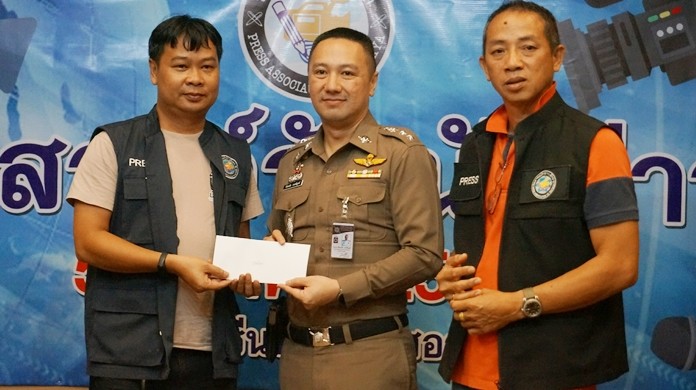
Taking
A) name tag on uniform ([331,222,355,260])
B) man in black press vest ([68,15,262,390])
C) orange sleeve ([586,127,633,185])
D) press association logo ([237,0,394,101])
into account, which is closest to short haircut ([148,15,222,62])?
man in black press vest ([68,15,262,390])

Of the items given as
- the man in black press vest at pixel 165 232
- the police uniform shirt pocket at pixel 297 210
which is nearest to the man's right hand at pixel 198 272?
the man in black press vest at pixel 165 232

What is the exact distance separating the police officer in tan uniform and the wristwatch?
0.40 meters

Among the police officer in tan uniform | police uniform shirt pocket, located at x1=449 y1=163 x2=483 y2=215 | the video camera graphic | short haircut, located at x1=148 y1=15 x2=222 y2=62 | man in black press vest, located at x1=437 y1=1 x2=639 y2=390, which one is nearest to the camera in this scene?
man in black press vest, located at x1=437 y1=1 x2=639 y2=390

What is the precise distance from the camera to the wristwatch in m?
2.08

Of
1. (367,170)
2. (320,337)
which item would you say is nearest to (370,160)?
(367,170)

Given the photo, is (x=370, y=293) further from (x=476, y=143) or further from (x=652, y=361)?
(x=652, y=361)

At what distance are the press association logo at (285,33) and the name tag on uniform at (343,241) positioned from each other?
40.0 inches

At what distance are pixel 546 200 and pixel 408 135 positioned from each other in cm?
59

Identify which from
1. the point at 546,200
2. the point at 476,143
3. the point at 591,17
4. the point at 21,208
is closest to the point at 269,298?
the point at 21,208

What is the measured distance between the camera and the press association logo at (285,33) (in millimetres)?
3320

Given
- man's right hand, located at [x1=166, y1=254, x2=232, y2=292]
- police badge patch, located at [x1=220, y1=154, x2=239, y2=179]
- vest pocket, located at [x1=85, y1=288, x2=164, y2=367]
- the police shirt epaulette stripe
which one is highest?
the police shirt epaulette stripe

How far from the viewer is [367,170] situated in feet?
8.25

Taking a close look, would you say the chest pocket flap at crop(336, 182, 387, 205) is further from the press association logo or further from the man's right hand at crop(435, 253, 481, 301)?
the press association logo

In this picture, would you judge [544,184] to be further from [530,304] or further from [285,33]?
[285,33]
